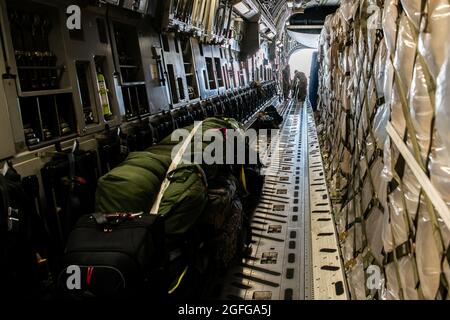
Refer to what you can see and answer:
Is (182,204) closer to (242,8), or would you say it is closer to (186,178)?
(186,178)

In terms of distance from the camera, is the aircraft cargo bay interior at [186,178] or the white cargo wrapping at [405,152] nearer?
the white cargo wrapping at [405,152]

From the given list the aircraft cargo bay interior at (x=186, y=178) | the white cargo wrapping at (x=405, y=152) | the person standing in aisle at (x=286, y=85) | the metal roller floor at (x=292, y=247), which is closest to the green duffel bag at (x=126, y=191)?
the aircraft cargo bay interior at (x=186, y=178)

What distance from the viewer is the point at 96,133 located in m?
3.49

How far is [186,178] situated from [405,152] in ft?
4.33

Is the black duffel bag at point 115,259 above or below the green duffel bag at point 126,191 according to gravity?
below

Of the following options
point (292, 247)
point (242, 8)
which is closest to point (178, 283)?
point (292, 247)

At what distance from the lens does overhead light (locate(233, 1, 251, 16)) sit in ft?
30.0

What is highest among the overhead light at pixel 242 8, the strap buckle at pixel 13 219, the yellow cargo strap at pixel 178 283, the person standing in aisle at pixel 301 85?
the overhead light at pixel 242 8

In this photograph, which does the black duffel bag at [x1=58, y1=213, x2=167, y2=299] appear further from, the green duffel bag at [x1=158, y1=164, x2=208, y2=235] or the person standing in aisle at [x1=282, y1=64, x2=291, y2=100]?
the person standing in aisle at [x1=282, y1=64, x2=291, y2=100]

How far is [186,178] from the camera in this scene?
8.20 ft

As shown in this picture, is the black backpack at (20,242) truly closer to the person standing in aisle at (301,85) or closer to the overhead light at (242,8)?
the overhead light at (242,8)

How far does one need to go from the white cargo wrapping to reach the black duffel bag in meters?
1.19

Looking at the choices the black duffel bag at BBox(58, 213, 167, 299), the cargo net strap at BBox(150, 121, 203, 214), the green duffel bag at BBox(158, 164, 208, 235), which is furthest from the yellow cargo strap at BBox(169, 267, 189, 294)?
the cargo net strap at BBox(150, 121, 203, 214)

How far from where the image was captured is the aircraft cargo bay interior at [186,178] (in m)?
1.62
